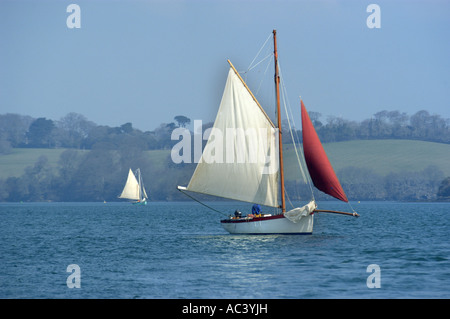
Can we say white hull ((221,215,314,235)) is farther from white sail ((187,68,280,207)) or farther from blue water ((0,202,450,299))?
white sail ((187,68,280,207))

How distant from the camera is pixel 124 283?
35719 millimetres

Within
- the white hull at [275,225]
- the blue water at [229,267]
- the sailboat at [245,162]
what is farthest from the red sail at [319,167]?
the blue water at [229,267]

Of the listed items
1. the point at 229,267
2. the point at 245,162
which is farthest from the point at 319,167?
the point at 229,267

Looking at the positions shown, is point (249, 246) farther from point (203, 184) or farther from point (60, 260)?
point (60, 260)

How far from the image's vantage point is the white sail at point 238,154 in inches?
2137

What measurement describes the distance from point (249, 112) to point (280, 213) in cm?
851

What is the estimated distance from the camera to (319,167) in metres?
51.4

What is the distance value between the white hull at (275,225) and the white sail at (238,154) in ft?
5.80

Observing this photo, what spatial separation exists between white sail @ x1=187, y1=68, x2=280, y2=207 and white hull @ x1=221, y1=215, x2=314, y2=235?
5.80 feet

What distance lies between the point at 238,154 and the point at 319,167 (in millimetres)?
6716

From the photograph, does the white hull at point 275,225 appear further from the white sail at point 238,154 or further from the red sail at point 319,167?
the red sail at point 319,167

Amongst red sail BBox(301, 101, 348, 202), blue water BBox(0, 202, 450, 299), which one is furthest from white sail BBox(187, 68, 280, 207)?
red sail BBox(301, 101, 348, 202)
